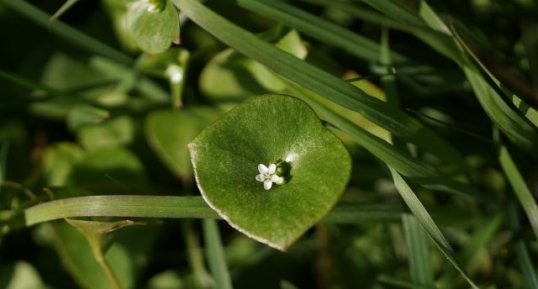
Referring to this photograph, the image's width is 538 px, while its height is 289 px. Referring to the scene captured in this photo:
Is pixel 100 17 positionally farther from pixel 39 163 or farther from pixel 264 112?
pixel 264 112

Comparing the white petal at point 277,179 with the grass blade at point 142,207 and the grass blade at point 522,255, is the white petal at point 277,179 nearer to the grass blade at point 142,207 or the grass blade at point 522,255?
the grass blade at point 142,207

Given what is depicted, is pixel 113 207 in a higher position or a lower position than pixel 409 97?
lower

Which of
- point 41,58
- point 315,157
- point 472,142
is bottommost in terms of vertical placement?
point 315,157

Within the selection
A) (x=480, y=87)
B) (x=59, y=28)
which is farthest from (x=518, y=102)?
(x=59, y=28)

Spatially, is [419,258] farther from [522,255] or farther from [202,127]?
[202,127]

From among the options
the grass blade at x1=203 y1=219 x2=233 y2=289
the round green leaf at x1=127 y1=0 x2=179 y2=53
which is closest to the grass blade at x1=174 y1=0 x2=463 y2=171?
the round green leaf at x1=127 y1=0 x2=179 y2=53

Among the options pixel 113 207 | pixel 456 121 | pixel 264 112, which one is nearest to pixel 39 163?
pixel 113 207
